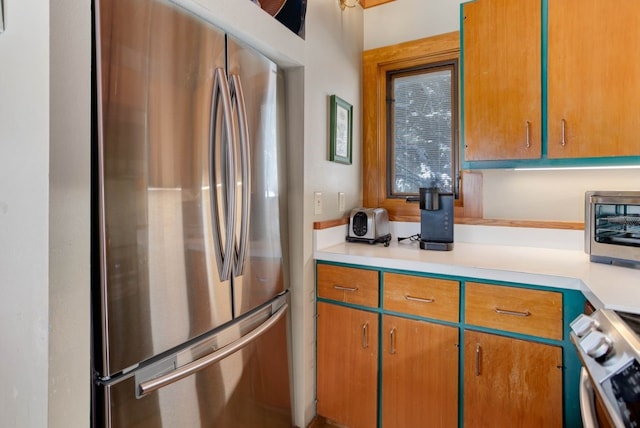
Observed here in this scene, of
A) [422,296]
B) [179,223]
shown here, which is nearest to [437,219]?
[422,296]

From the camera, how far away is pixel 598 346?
80cm

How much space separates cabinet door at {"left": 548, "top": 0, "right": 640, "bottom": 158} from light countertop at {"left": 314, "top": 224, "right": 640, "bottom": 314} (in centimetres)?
50

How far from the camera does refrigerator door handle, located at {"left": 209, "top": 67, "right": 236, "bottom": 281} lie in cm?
117

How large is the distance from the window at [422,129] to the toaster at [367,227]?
39cm

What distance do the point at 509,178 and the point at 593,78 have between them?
2.02 ft

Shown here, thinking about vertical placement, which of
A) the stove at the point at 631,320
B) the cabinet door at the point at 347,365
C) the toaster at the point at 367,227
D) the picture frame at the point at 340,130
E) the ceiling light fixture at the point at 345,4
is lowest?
the cabinet door at the point at 347,365

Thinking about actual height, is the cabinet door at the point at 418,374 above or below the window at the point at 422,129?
below

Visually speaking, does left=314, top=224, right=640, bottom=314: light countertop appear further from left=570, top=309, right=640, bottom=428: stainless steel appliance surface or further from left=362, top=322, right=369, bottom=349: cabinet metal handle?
left=362, top=322, right=369, bottom=349: cabinet metal handle

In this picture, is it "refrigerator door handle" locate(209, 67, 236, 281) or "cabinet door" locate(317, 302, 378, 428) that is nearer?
"refrigerator door handle" locate(209, 67, 236, 281)

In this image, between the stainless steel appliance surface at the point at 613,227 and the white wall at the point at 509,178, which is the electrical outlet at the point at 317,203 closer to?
the white wall at the point at 509,178

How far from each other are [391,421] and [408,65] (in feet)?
6.71

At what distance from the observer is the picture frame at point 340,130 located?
192 cm

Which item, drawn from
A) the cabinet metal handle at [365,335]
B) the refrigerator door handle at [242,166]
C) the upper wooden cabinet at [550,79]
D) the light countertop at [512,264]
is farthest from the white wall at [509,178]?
the refrigerator door handle at [242,166]

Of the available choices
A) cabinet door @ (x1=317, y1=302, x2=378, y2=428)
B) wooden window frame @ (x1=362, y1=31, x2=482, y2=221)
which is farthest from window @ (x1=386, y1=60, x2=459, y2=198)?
cabinet door @ (x1=317, y1=302, x2=378, y2=428)
